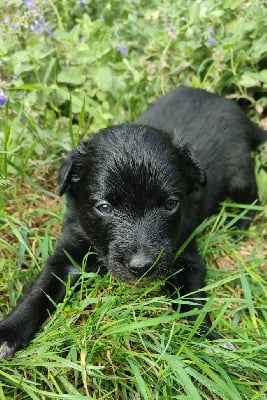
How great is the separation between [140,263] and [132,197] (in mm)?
358

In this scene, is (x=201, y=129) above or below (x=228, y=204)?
above

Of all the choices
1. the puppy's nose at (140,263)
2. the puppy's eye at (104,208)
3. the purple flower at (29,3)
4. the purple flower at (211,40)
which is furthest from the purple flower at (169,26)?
the puppy's nose at (140,263)

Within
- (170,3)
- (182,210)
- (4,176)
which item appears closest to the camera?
(182,210)

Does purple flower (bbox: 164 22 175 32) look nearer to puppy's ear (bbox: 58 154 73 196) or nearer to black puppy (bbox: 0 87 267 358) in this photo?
black puppy (bbox: 0 87 267 358)

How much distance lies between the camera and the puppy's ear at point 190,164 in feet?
10.8

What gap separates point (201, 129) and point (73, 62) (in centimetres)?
146

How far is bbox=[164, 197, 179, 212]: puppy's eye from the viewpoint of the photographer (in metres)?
3.03

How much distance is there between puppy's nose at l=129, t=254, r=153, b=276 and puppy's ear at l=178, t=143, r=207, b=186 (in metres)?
0.70

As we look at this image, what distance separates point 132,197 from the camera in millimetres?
2914

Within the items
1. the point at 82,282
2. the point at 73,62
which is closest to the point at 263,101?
the point at 73,62

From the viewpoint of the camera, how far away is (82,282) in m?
2.98

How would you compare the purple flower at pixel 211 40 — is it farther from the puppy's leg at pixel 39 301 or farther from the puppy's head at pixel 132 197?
the puppy's leg at pixel 39 301

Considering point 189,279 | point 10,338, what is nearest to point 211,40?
point 189,279

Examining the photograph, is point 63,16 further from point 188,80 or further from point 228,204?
point 228,204
